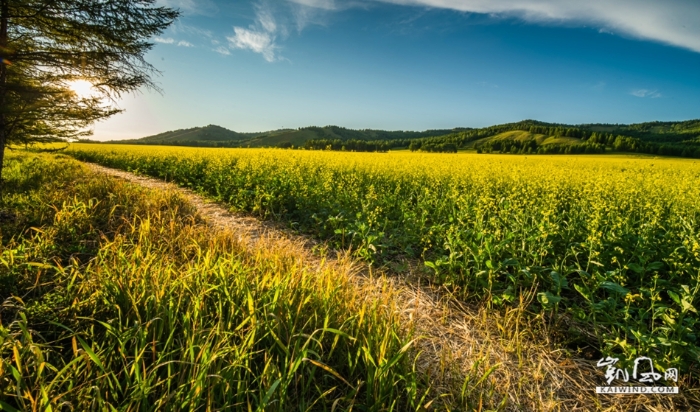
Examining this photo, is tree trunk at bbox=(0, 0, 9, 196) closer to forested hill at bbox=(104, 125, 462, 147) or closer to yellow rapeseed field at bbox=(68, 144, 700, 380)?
yellow rapeseed field at bbox=(68, 144, 700, 380)

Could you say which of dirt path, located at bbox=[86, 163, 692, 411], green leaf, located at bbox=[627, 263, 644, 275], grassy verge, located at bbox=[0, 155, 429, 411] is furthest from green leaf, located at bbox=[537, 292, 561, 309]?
grassy verge, located at bbox=[0, 155, 429, 411]

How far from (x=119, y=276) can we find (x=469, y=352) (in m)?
2.98

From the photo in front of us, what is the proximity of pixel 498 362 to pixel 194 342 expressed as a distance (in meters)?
2.26

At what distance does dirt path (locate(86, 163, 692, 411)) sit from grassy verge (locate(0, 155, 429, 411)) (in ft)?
1.03

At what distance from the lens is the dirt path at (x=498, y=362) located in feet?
6.83

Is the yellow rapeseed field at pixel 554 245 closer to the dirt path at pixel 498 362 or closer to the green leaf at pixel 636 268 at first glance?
the green leaf at pixel 636 268

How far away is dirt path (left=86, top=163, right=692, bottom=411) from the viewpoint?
2082 mm

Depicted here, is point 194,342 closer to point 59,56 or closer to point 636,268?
point 636,268

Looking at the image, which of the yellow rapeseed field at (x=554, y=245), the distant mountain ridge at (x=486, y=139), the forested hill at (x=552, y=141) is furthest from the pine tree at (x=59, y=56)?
the distant mountain ridge at (x=486, y=139)

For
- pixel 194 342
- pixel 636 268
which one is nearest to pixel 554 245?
pixel 636 268

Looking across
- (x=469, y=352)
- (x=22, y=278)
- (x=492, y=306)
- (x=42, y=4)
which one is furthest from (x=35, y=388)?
(x=42, y=4)

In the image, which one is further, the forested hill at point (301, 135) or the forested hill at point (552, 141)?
the forested hill at point (301, 135)

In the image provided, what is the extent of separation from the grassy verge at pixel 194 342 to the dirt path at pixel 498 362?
314mm

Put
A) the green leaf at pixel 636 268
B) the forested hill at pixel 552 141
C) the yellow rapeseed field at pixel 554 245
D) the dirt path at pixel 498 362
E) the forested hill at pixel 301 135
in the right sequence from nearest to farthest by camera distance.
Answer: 1. the dirt path at pixel 498 362
2. the yellow rapeseed field at pixel 554 245
3. the green leaf at pixel 636 268
4. the forested hill at pixel 552 141
5. the forested hill at pixel 301 135
